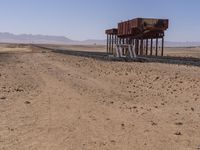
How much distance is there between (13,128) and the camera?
8.48 metres

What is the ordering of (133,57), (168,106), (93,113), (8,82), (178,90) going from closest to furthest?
(93,113) → (168,106) → (178,90) → (8,82) → (133,57)

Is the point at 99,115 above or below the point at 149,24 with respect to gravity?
below

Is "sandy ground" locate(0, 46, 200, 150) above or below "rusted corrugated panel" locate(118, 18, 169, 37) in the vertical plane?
below

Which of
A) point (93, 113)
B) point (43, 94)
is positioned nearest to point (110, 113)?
point (93, 113)

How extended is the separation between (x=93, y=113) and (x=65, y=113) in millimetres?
598

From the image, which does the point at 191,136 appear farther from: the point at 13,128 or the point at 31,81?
the point at 31,81

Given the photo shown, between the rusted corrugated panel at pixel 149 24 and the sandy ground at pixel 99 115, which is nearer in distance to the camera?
the sandy ground at pixel 99 115

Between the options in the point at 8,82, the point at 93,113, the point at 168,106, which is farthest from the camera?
the point at 8,82

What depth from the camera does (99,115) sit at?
31.5ft

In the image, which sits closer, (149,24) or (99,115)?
(99,115)

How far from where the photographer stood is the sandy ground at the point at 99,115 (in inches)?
292

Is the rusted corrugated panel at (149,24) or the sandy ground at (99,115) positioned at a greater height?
the rusted corrugated panel at (149,24)

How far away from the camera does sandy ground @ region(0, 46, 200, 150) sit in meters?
7.42

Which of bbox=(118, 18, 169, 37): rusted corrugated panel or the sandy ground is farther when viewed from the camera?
bbox=(118, 18, 169, 37): rusted corrugated panel
